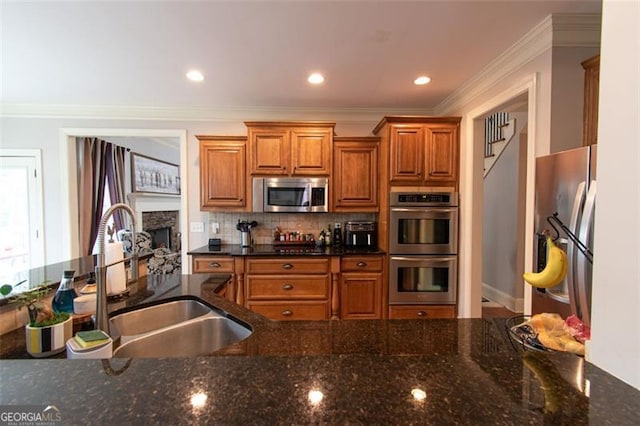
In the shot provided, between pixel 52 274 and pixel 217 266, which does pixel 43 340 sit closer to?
pixel 52 274

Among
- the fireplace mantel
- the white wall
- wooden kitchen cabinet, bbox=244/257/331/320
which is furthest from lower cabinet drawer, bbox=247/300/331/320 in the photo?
the fireplace mantel

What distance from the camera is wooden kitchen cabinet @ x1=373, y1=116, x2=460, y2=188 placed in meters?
3.11

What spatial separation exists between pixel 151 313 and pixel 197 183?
241 cm

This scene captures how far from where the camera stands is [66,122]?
355cm

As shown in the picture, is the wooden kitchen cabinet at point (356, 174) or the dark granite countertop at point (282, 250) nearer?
the dark granite countertop at point (282, 250)

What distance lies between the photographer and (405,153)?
3117 millimetres

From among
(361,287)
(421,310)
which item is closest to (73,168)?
(361,287)

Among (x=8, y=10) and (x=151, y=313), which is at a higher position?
(x=8, y=10)

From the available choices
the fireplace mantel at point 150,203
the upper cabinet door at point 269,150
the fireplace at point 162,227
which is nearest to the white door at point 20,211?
the fireplace mantel at point 150,203

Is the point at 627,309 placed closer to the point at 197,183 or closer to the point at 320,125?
the point at 320,125

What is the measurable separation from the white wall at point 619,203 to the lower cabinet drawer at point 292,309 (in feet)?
8.44

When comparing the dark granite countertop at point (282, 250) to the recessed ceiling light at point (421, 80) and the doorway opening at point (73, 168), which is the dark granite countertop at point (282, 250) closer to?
the doorway opening at point (73, 168)

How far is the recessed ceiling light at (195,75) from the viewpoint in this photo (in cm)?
261

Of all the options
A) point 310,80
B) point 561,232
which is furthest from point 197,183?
point 561,232
